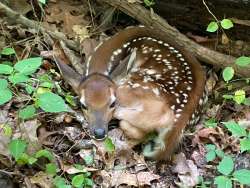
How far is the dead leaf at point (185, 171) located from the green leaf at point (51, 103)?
137cm

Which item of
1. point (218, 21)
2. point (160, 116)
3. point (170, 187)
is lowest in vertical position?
point (170, 187)

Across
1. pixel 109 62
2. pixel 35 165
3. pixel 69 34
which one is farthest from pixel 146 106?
pixel 69 34

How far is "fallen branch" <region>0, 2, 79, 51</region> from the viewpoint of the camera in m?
5.92

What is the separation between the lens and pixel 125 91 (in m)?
5.07

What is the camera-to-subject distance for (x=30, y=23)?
593 centimetres

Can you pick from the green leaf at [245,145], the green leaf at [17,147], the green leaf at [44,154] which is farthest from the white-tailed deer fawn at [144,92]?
the green leaf at [245,145]

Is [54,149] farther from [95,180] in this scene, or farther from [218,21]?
[218,21]

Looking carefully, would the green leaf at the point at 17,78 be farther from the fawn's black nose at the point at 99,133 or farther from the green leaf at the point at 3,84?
the fawn's black nose at the point at 99,133

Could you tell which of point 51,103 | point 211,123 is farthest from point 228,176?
point 51,103

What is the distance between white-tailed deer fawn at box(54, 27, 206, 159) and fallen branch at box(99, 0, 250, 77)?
166 mm

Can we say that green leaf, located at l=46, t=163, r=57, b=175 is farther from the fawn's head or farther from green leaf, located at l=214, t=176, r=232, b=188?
green leaf, located at l=214, t=176, r=232, b=188

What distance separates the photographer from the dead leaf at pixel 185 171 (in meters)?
4.88

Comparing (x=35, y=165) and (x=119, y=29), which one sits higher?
(x=119, y=29)

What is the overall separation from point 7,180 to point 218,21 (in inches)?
93.1
